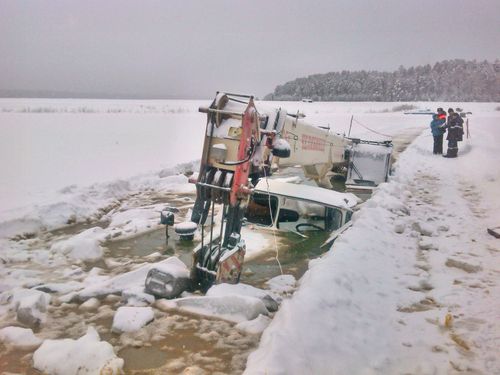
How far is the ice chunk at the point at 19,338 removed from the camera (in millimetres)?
4152

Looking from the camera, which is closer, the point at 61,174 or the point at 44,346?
the point at 44,346

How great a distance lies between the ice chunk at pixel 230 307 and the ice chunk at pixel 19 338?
1569mm

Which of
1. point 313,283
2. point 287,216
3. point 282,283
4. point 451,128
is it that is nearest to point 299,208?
point 287,216

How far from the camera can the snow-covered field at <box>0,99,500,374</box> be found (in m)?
3.82

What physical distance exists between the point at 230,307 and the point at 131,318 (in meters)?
1.08

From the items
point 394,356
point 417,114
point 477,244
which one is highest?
point 417,114

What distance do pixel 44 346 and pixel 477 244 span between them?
6348mm

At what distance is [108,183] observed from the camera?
1137 centimetres

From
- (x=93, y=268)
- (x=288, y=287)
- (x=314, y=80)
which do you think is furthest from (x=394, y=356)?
(x=314, y=80)

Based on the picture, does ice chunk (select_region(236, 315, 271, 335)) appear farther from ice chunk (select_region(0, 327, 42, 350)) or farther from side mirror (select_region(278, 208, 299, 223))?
side mirror (select_region(278, 208, 299, 223))

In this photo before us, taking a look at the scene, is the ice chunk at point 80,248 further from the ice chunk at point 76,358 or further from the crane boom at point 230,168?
the ice chunk at point 76,358

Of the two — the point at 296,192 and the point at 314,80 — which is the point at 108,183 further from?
the point at 314,80

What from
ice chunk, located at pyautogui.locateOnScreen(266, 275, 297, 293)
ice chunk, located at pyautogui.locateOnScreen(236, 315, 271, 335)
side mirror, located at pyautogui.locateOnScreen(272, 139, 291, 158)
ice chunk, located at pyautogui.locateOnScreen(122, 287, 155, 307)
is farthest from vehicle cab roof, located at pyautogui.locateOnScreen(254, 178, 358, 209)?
ice chunk, located at pyautogui.locateOnScreen(236, 315, 271, 335)

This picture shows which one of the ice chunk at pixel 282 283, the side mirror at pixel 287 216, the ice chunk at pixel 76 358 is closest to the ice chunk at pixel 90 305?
the ice chunk at pixel 76 358
